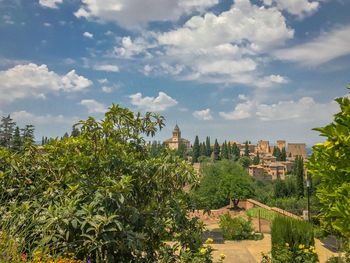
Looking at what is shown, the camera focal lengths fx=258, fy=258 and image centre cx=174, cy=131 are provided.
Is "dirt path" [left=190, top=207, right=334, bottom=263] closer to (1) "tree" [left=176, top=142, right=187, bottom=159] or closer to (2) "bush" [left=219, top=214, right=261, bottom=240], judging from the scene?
(2) "bush" [left=219, top=214, right=261, bottom=240]

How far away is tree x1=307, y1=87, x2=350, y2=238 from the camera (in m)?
2.21

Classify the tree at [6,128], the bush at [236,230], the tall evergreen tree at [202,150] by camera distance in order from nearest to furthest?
the bush at [236,230], the tree at [6,128], the tall evergreen tree at [202,150]

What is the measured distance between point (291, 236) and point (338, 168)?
446cm

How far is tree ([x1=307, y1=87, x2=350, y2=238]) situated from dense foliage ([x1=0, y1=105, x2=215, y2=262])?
7.54ft

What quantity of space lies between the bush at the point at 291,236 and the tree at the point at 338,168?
394 centimetres

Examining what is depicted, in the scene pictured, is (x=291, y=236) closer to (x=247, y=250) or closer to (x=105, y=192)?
(x=247, y=250)

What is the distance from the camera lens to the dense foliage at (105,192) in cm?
352

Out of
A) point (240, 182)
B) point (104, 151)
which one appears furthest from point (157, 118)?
point (240, 182)

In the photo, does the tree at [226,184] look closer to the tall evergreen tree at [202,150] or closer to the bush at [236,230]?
the bush at [236,230]

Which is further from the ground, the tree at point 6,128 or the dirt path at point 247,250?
the tree at point 6,128

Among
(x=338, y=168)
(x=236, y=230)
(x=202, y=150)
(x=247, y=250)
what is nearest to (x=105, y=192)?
(x=338, y=168)

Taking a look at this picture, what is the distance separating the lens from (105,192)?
3424 mm

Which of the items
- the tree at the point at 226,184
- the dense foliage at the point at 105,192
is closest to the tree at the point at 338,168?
the dense foliage at the point at 105,192

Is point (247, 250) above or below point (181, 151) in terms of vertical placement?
below
